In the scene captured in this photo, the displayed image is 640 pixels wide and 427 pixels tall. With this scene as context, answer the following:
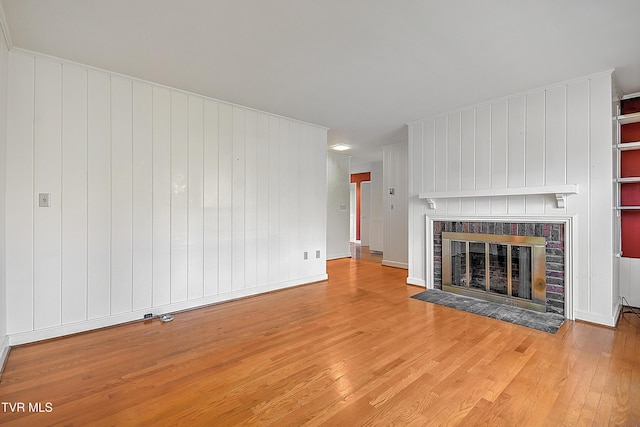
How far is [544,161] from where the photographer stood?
3.42m

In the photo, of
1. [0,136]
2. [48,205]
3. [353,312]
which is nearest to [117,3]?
[0,136]

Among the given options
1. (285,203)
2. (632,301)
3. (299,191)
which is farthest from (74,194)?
(632,301)

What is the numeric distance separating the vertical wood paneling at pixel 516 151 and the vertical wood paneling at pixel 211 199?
12.0 feet

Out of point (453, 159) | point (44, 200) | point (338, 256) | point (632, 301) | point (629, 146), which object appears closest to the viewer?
point (44, 200)

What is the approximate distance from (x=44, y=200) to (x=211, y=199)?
5.14 ft

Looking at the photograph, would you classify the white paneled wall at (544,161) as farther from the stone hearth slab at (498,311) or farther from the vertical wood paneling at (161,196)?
the vertical wood paneling at (161,196)

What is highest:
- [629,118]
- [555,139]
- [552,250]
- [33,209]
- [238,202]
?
[629,118]

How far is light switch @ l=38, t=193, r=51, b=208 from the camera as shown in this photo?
2729 millimetres

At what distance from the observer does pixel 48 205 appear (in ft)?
9.08

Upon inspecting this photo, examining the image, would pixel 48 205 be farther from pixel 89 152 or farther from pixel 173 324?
pixel 173 324

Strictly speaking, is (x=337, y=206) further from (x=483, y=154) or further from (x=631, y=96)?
(x=631, y=96)

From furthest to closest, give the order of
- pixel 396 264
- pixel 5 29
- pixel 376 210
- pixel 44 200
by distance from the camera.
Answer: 1. pixel 376 210
2. pixel 396 264
3. pixel 44 200
4. pixel 5 29

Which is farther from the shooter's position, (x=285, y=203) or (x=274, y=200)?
(x=285, y=203)

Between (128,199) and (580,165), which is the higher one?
(580,165)
